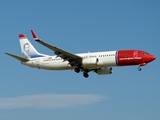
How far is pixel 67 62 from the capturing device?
82812 millimetres

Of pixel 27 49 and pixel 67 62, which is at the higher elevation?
pixel 27 49

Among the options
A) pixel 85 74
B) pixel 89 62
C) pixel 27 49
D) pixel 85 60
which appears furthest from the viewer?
pixel 27 49

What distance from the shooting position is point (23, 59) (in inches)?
3361

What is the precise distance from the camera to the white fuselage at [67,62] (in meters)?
78.4

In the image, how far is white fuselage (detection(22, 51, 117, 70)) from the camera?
78.4m

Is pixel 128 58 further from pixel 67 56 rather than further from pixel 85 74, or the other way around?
pixel 85 74

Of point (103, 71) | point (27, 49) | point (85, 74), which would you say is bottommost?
point (85, 74)

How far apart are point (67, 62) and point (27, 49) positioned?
36.5 feet

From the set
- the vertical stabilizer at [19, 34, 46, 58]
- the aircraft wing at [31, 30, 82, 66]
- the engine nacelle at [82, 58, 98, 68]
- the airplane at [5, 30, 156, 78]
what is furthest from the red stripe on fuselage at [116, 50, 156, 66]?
the vertical stabilizer at [19, 34, 46, 58]

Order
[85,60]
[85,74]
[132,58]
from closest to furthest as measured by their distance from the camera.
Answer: [132,58] → [85,60] → [85,74]

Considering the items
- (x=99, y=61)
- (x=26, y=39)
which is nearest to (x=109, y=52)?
(x=99, y=61)

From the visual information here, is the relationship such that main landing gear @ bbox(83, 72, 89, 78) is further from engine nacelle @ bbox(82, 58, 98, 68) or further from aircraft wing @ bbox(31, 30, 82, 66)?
engine nacelle @ bbox(82, 58, 98, 68)

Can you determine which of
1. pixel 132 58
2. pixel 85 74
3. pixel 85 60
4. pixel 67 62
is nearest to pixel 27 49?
pixel 67 62

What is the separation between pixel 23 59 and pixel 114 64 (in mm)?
16813
